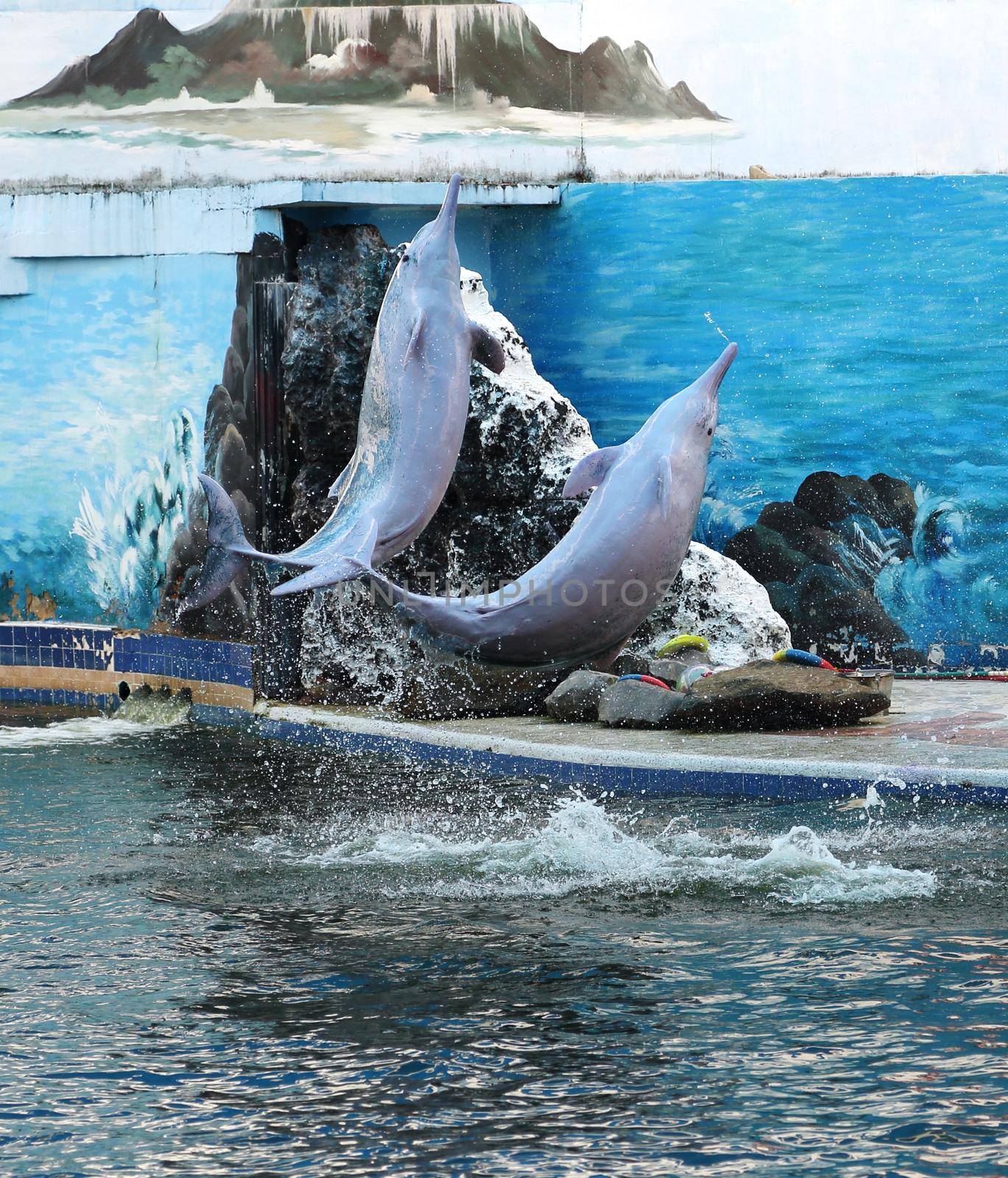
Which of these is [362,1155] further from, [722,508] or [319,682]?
[722,508]

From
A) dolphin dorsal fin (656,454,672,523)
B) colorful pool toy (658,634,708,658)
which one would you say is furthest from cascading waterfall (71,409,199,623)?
dolphin dorsal fin (656,454,672,523)

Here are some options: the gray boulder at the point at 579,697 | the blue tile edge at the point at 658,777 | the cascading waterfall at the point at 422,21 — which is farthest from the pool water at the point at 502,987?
the cascading waterfall at the point at 422,21

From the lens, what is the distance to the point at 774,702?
9.62 metres

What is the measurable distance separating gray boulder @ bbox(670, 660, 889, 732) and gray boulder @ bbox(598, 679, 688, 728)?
0.20 feet

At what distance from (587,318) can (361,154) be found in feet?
7.52

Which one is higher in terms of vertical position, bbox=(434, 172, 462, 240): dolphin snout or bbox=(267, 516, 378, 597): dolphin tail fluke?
bbox=(434, 172, 462, 240): dolphin snout

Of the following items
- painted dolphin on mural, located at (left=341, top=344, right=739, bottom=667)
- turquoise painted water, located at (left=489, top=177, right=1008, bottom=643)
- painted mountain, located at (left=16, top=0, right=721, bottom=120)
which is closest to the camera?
painted dolphin on mural, located at (left=341, top=344, right=739, bottom=667)

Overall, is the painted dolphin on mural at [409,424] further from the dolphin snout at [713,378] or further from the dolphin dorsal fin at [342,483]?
the dolphin snout at [713,378]

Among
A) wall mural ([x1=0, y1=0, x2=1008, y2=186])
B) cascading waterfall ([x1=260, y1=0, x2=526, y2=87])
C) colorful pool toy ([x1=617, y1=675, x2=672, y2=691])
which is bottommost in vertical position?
colorful pool toy ([x1=617, y1=675, x2=672, y2=691])

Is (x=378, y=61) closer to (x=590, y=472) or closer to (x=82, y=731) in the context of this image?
(x=82, y=731)

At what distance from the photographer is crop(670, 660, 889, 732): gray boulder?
9.62m

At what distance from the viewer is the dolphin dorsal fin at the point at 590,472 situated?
24.4 feet

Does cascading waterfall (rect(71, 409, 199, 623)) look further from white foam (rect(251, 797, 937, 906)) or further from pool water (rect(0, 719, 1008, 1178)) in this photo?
white foam (rect(251, 797, 937, 906))

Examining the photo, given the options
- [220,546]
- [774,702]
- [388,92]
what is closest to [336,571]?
[220,546]
